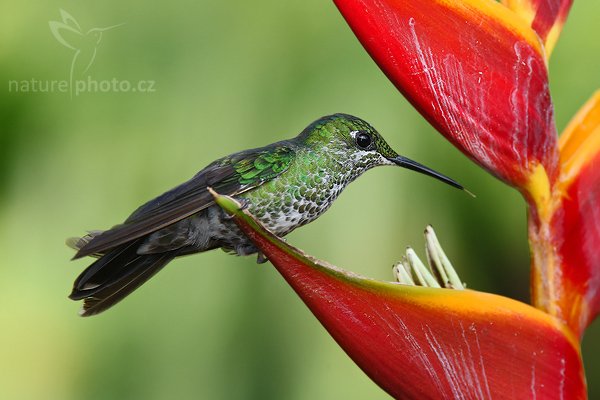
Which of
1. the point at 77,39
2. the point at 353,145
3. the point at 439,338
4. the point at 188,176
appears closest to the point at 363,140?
the point at 353,145

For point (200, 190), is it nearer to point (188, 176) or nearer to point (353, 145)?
point (353, 145)

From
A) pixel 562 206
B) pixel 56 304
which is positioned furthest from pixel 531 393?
pixel 56 304

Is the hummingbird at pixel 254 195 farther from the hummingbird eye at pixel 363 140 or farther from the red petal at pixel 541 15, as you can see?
the red petal at pixel 541 15

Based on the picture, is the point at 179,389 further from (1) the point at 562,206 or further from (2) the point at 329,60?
(1) the point at 562,206

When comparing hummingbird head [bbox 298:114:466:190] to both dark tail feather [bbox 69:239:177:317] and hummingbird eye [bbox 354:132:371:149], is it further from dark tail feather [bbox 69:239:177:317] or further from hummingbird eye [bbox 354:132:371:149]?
dark tail feather [bbox 69:239:177:317]

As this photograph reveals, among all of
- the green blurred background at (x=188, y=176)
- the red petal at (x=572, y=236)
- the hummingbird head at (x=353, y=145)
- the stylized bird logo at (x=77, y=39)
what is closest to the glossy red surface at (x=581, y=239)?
the red petal at (x=572, y=236)

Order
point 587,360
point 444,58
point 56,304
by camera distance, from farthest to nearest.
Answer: point 587,360 < point 56,304 < point 444,58
